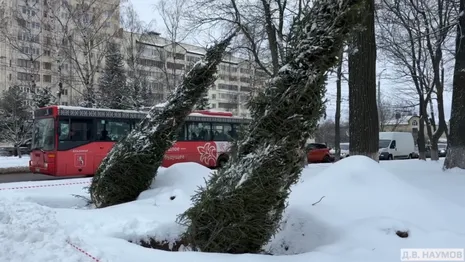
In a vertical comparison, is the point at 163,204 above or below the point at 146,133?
below

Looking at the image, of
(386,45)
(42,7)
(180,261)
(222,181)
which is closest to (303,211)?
(222,181)

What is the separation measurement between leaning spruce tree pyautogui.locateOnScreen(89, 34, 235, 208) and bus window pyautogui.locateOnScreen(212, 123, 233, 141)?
12.7 m

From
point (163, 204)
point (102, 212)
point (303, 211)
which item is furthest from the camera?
point (163, 204)

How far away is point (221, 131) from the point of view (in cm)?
2167

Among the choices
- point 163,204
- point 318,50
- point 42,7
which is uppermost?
point 42,7

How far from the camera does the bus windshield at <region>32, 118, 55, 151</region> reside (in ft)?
53.0

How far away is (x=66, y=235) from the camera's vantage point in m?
4.98

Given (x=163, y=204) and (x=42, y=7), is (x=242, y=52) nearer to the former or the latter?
(x=163, y=204)

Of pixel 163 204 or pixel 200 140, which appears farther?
pixel 200 140

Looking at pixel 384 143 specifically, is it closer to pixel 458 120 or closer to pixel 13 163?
pixel 458 120

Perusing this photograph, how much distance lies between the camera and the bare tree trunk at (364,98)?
918cm

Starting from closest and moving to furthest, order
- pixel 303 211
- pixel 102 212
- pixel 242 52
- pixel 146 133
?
pixel 303 211, pixel 102 212, pixel 146 133, pixel 242 52

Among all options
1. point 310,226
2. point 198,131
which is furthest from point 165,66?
point 310,226

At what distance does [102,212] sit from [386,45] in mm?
17646
